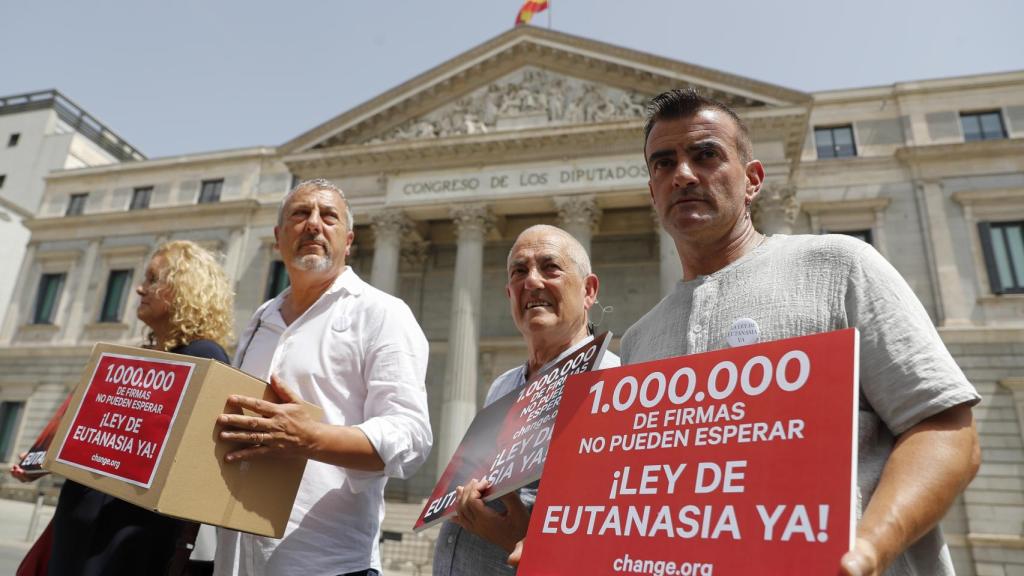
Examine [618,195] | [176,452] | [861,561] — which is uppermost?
[618,195]

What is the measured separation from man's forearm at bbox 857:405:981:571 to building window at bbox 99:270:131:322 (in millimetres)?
30683

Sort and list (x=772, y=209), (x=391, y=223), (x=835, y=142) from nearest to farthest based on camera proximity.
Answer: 1. (x=772, y=209)
2. (x=391, y=223)
3. (x=835, y=142)

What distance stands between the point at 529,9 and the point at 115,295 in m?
21.3

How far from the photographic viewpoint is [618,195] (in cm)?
1944

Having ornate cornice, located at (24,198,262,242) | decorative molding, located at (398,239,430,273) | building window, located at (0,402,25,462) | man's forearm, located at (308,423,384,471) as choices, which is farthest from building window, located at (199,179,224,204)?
man's forearm, located at (308,423,384,471)

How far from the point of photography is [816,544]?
1.12 m

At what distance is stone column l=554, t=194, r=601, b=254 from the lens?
62.7 ft

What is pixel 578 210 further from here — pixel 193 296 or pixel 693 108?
pixel 693 108

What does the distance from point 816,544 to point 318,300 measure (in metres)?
2.44

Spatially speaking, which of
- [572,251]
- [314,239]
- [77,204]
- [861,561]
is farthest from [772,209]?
[77,204]

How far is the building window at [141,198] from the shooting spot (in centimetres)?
2955

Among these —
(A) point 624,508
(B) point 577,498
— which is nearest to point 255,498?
(B) point 577,498

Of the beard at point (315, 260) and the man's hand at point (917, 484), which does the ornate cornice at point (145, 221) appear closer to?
the beard at point (315, 260)

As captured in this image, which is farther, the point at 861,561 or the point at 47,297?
the point at 47,297
